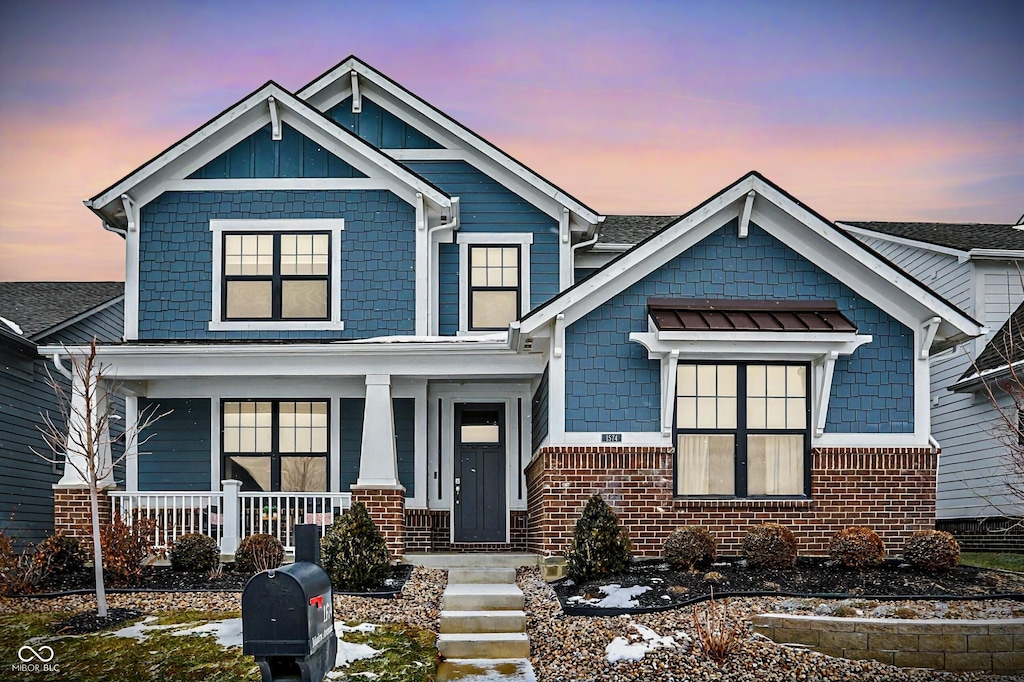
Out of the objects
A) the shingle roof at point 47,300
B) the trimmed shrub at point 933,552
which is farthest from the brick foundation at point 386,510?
the shingle roof at point 47,300

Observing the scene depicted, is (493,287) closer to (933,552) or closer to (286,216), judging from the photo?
(286,216)

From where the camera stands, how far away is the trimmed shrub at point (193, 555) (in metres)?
14.0

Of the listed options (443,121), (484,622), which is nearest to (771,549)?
(484,622)

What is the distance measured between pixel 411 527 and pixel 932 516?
786 cm

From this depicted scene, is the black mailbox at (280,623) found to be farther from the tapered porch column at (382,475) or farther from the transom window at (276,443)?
the transom window at (276,443)

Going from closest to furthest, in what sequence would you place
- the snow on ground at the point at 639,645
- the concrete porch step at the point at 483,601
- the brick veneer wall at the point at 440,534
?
the snow on ground at the point at 639,645
the concrete porch step at the point at 483,601
the brick veneer wall at the point at 440,534

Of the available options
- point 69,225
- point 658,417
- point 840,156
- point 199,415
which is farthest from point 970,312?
point 69,225

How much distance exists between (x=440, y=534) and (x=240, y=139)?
23.9ft

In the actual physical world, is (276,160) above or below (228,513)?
above

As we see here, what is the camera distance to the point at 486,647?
1070 cm

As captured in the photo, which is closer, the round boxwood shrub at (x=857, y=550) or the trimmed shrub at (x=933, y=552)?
the trimmed shrub at (x=933, y=552)

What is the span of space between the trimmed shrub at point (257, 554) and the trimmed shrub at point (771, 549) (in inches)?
238

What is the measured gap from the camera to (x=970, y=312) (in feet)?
65.4

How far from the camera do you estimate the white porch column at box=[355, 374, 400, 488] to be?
50.8ft
